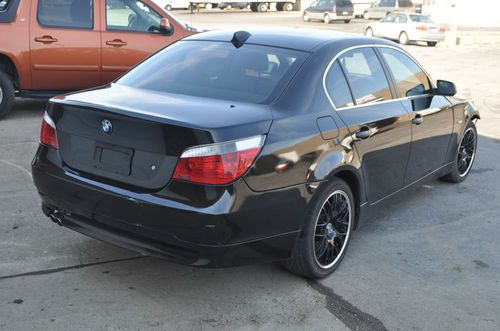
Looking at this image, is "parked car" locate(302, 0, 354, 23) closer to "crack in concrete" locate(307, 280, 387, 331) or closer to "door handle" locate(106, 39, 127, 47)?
"door handle" locate(106, 39, 127, 47)

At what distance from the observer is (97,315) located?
11.3 ft

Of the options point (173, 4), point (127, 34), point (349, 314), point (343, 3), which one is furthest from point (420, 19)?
point (349, 314)

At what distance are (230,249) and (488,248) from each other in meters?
2.38

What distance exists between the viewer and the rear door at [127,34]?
8555 mm

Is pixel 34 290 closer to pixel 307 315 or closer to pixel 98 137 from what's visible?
pixel 98 137

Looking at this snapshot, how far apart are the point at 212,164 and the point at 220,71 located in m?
1.16

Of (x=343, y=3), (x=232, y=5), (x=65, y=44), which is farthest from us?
(x=232, y=5)

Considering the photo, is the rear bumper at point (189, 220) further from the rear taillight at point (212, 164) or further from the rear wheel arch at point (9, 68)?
the rear wheel arch at point (9, 68)

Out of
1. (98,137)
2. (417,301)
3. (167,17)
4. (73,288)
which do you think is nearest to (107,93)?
(98,137)

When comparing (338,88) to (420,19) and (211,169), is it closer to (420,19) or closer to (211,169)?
(211,169)

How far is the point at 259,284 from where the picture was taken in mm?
3914

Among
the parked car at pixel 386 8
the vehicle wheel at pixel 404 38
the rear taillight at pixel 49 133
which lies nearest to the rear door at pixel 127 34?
the rear taillight at pixel 49 133

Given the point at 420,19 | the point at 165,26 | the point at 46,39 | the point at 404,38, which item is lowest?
the point at 404,38

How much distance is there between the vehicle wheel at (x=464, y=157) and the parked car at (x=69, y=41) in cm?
458
